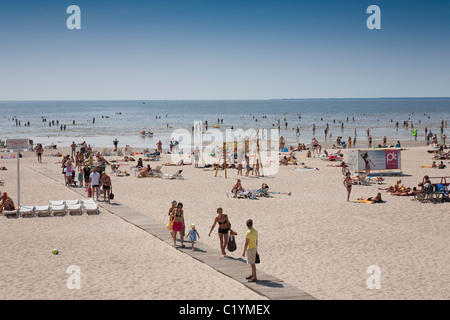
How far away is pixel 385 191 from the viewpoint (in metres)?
21.2

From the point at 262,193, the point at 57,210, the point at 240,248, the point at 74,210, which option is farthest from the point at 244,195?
the point at 240,248

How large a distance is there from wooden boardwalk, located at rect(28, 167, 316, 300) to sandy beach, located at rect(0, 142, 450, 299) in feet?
0.64

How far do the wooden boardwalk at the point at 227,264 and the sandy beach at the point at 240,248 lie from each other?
0.19 meters

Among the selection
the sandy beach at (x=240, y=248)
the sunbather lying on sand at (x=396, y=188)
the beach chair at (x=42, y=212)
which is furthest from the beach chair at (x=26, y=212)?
the sunbather lying on sand at (x=396, y=188)

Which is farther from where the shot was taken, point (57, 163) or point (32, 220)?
point (57, 163)

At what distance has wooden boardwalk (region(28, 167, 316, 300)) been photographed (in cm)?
894

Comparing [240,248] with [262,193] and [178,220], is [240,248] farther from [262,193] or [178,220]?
[262,193]

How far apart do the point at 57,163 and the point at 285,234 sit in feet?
76.9

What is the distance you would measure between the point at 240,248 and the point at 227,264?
1537 mm

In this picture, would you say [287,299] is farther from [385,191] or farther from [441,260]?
[385,191]

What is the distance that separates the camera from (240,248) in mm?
12297
